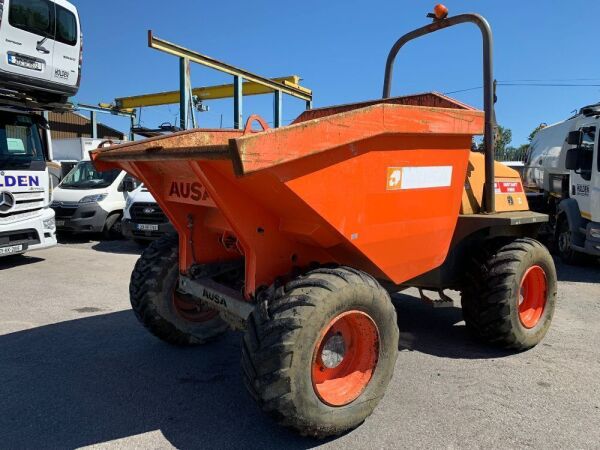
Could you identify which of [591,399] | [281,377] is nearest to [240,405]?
[281,377]

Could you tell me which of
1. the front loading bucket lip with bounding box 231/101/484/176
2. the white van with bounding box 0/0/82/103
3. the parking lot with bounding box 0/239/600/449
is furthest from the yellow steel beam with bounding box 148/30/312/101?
the front loading bucket lip with bounding box 231/101/484/176

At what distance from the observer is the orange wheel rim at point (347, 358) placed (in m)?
2.94

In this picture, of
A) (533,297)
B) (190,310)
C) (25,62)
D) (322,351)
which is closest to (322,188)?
(322,351)

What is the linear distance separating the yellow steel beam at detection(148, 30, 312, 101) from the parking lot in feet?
26.8

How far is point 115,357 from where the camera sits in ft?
13.4

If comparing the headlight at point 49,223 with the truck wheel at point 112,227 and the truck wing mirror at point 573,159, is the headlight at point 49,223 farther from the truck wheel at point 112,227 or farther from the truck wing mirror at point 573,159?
the truck wing mirror at point 573,159

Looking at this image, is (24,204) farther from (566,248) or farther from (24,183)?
(566,248)

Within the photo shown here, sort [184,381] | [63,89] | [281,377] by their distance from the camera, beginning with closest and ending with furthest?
1. [281,377]
2. [184,381]
3. [63,89]

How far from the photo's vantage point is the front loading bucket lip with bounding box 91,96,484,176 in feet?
7.70

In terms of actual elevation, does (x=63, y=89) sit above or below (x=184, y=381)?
above

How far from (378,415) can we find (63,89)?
29.0ft

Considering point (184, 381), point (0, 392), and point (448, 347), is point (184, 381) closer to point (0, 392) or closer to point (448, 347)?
point (0, 392)

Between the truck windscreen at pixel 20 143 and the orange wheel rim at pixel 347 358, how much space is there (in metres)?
6.90

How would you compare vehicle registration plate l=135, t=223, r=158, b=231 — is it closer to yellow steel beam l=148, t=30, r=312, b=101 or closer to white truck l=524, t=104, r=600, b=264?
yellow steel beam l=148, t=30, r=312, b=101
